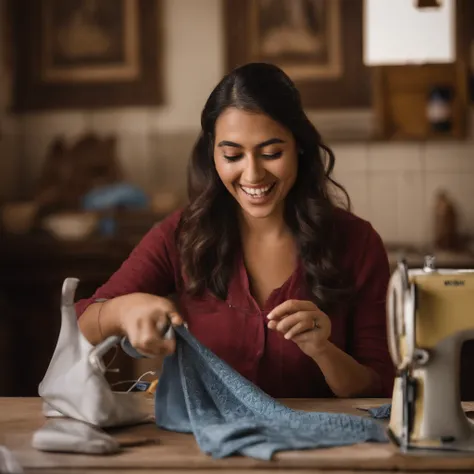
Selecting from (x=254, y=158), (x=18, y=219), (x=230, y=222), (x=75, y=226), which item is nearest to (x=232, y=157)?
(x=254, y=158)

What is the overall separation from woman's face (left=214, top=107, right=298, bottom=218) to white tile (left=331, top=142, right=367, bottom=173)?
83.1 inches

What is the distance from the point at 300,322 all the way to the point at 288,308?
0.13 ft

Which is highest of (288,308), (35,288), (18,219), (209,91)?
(209,91)

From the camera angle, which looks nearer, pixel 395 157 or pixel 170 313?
pixel 170 313

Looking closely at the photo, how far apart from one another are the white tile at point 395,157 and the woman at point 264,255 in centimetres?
192

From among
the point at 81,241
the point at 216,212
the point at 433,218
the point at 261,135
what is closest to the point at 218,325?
the point at 216,212

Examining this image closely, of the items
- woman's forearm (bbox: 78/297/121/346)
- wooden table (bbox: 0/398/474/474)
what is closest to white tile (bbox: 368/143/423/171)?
woman's forearm (bbox: 78/297/121/346)

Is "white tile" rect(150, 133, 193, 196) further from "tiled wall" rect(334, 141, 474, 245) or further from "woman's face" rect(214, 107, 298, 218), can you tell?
"woman's face" rect(214, 107, 298, 218)

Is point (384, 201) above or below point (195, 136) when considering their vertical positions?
below

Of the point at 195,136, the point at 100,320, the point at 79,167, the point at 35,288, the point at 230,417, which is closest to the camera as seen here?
the point at 230,417

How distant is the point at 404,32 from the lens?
13.2 feet

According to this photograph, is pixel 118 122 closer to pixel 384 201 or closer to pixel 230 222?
pixel 384 201

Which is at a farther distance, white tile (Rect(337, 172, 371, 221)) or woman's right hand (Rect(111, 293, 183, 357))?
white tile (Rect(337, 172, 371, 221))

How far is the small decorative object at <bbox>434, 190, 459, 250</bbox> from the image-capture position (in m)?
3.88
